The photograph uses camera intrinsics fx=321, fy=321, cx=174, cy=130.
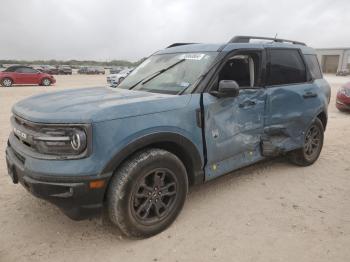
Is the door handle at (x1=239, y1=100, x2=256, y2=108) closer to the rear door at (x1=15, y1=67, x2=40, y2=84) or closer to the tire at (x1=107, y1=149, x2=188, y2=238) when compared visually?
the tire at (x1=107, y1=149, x2=188, y2=238)

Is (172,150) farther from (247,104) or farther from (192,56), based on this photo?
(192,56)

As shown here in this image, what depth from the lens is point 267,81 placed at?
4312mm

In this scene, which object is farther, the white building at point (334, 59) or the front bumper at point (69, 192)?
the white building at point (334, 59)

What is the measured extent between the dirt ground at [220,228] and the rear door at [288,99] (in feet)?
2.12

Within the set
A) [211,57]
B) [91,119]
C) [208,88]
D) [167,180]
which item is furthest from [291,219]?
[91,119]

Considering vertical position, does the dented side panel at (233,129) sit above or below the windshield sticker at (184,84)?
below

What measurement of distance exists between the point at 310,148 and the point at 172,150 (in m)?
2.87

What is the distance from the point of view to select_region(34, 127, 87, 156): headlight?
2650mm

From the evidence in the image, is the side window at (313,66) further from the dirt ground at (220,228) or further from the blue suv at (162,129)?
the dirt ground at (220,228)

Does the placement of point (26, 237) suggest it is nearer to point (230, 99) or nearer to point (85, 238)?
point (85, 238)

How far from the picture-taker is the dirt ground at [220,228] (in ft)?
9.61

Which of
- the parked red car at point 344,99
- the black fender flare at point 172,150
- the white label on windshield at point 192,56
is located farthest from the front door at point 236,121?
the parked red car at point 344,99

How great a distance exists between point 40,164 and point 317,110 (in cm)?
415

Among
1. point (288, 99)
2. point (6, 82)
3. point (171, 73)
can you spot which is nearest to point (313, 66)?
point (288, 99)
